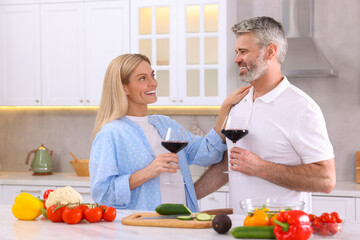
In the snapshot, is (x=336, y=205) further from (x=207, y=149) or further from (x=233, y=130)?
(x=233, y=130)

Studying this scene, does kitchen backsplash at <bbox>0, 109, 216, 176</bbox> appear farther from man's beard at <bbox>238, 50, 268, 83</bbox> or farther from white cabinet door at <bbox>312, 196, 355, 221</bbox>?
man's beard at <bbox>238, 50, 268, 83</bbox>

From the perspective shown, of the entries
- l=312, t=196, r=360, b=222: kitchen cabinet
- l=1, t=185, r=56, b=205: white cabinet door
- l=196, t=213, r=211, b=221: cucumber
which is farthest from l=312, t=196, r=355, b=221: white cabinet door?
l=1, t=185, r=56, b=205: white cabinet door

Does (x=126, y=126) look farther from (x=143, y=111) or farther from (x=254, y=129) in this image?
(x=254, y=129)

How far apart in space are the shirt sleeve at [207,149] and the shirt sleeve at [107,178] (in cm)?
48

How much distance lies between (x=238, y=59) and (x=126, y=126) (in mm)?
652

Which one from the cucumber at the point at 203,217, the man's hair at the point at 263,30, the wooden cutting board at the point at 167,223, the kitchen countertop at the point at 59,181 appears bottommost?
the kitchen countertop at the point at 59,181

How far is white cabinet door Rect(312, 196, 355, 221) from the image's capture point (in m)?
3.89

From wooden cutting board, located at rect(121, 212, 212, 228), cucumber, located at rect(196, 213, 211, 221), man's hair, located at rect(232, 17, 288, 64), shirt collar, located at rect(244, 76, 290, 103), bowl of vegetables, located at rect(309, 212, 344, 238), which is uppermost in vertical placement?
man's hair, located at rect(232, 17, 288, 64)

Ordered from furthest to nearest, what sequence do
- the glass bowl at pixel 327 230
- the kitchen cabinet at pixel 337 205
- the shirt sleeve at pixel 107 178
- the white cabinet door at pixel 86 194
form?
1. the white cabinet door at pixel 86 194
2. the kitchen cabinet at pixel 337 205
3. the shirt sleeve at pixel 107 178
4. the glass bowl at pixel 327 230

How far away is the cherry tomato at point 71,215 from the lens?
80.7 inches

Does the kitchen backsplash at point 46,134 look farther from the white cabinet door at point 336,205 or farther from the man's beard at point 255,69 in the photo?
the man's beard at point 255,69

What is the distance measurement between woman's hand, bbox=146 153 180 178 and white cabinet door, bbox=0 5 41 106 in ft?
8.80

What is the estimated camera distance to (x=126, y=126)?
2.70 meters

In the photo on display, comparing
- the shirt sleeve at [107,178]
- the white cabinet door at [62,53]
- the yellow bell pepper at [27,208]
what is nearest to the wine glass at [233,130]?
the shirt sleeve at [107,178]
